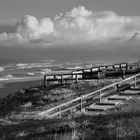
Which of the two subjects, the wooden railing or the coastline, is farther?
the coastline

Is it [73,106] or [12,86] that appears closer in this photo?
[73,106]

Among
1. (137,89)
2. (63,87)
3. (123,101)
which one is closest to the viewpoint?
(123,101)

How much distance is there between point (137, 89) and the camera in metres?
21.9

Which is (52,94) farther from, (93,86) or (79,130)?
(79,130)

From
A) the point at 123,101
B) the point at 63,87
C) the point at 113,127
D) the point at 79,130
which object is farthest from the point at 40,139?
the point at 63,87

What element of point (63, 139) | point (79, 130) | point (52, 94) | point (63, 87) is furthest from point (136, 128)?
point (63, 87)

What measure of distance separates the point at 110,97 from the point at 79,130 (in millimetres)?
11225

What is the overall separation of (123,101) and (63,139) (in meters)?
11.6

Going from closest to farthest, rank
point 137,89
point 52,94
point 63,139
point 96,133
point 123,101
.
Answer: point 63,139, point 96,133, point 123,101, point 137,89, point 52,94

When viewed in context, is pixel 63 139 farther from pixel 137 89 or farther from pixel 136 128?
pixel 137 89

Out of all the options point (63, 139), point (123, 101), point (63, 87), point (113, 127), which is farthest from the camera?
point (63, 87)

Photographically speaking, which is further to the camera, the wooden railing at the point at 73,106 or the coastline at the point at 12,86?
the coastline at the point at 12,86

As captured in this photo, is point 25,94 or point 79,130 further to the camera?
point 25,94

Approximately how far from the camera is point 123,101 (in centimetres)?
1872
